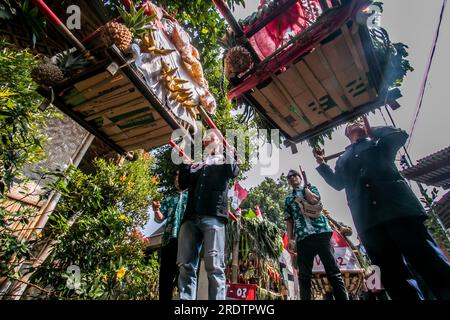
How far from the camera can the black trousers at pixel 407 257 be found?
167 cm

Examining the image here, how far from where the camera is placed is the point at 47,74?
2219mm

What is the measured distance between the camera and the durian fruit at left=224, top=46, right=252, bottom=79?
2332 millimetres

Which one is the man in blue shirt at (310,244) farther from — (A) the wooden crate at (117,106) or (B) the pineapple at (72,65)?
(B) the pineapple at (72,65)

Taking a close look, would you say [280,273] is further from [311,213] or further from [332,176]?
[332,176]

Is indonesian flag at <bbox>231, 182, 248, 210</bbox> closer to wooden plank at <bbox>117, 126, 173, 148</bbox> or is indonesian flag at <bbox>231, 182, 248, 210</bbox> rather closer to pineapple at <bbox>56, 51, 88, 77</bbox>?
wooden plank at <bbox>117, 126, 173, 148</bbox>

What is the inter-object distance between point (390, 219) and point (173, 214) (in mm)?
2279

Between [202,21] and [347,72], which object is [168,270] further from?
[202,21]

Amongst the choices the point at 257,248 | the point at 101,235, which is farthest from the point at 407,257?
the point at 257,248

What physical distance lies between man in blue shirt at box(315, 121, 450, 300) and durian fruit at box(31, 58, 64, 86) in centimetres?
273

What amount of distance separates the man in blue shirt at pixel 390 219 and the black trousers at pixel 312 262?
83cm

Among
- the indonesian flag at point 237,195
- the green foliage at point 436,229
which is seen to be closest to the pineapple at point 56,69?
the indonesian flag at point 237,195

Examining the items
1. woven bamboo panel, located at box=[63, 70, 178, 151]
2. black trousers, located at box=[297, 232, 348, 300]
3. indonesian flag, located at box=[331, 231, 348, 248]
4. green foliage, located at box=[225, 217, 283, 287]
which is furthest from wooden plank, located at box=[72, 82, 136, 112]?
indonesian flag, located at box=[331, 231, 348, 248]
